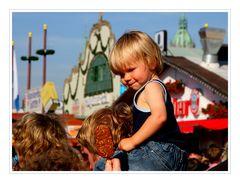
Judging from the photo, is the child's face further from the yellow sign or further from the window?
the window

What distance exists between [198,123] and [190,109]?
3107 millimetres

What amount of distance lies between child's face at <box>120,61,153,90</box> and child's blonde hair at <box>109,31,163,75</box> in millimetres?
18

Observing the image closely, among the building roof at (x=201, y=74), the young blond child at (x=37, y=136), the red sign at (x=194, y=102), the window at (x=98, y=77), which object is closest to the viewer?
the young blond child at (x=37, y=136)

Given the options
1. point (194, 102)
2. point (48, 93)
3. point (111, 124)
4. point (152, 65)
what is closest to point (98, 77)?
point (48, 93)

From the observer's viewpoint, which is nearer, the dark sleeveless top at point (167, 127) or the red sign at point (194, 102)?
the dark sleeveless top at point (167, 127)

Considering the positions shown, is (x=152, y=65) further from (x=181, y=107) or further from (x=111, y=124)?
(x=181, y=107)

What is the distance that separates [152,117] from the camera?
2971 millimetres

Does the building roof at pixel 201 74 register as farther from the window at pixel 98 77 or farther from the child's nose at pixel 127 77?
the child's nose at pixel 127 77

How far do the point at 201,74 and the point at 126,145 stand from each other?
563 inches

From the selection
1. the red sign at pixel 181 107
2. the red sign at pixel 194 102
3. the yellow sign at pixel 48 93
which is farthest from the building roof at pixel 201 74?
the yellow sign at pixel 48 93

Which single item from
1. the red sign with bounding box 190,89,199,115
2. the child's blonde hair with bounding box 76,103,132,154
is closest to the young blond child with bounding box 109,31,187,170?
the child's blonde hair with bounding box 76,103,132,154

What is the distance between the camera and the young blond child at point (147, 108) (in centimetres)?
302
